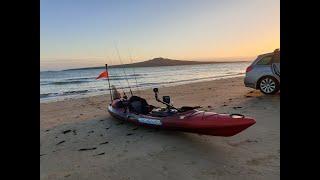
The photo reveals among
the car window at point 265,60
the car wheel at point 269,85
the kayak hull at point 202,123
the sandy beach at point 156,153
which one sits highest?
the car window at point 265,60

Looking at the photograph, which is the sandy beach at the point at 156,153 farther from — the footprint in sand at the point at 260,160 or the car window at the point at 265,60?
the car window at the point at 265,60

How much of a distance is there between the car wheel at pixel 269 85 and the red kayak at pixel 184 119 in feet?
15.8

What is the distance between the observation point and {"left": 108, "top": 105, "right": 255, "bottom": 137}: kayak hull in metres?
6.47

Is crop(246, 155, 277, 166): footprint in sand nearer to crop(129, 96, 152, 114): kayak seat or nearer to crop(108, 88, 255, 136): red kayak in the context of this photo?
crop(108, 88, 255, 136): red kayak

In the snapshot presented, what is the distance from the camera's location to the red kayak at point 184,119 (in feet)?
21.4

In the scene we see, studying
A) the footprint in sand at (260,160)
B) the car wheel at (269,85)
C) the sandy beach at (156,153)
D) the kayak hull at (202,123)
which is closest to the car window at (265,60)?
the car wheel at (269,85)

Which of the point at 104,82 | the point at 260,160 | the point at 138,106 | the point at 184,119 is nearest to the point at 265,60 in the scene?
the point at 138,106

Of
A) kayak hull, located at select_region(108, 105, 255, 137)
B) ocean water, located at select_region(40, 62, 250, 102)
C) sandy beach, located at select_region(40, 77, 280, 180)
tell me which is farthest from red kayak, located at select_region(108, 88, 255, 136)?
ocean water, located at select_region(40, 62, 250, 102)
